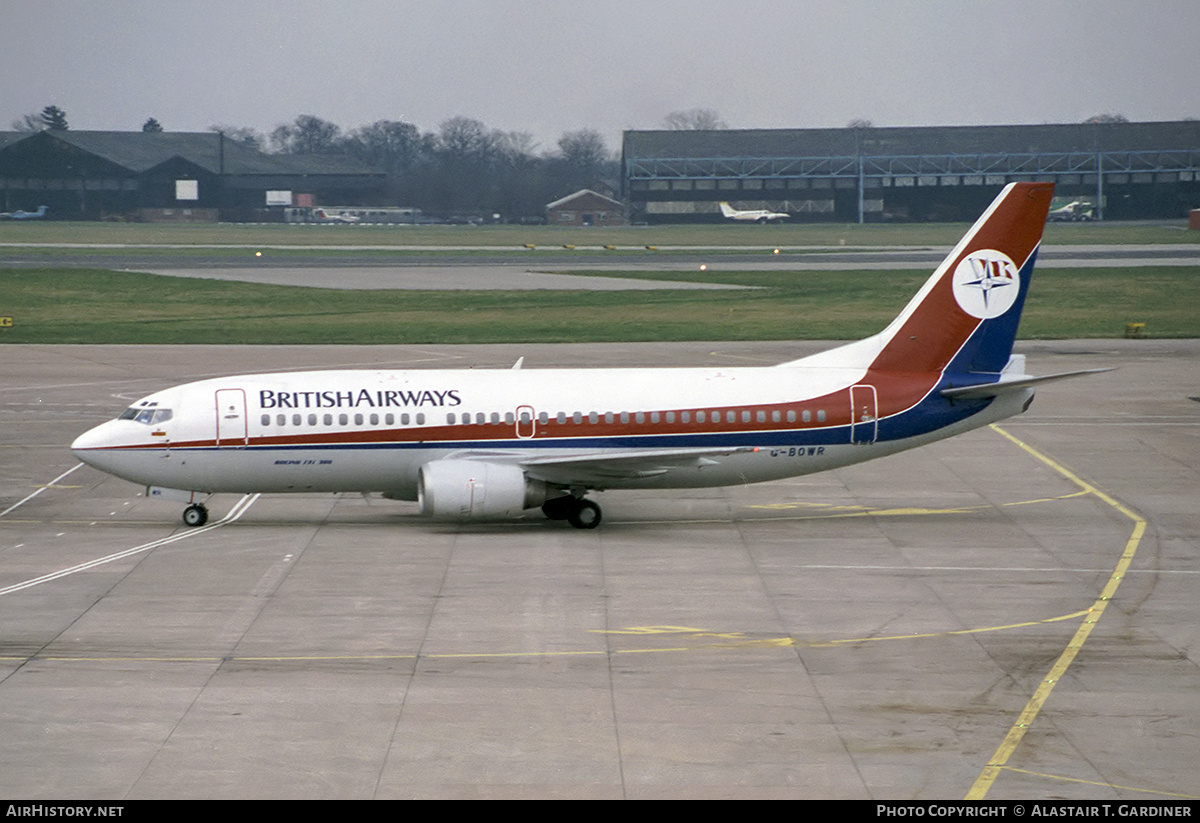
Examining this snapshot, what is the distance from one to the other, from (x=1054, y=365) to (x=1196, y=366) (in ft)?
23.6

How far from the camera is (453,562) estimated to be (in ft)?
105

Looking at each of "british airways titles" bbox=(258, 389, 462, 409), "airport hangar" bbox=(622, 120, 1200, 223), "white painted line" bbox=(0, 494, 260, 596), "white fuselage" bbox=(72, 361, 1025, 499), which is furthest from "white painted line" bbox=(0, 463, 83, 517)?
"airport hangar" bbox=(622, 120, 1200, 223)

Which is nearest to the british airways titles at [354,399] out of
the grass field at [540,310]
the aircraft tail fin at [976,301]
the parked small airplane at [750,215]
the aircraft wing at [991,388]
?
the aircraft tail fin at [976,301]

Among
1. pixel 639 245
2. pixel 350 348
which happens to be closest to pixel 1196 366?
pixel 350 348

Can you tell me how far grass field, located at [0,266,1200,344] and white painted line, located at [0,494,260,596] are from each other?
119 feet

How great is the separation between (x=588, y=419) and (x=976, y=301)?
1063 centimetres

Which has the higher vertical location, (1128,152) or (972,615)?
(1128,152)

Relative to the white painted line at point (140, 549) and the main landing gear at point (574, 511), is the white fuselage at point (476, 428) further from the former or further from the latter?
the white painted line at point (140, 549)

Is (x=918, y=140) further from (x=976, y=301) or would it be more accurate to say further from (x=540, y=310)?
(x=976, y=301)

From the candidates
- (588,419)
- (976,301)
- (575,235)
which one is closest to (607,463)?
(588,419)

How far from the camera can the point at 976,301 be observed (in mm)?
36844

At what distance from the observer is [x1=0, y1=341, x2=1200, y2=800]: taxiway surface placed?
19.6 metres

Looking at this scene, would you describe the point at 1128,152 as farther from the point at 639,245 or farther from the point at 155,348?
the point at 155,348

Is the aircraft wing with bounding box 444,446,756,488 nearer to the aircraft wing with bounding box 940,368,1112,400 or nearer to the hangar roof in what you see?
the aircraft wing with bounding box 940,368,1112,400
